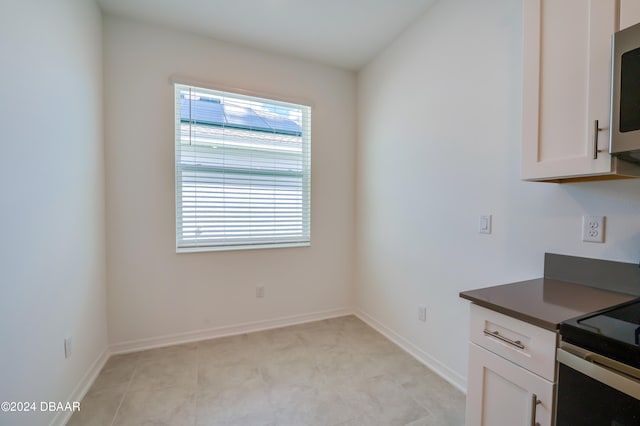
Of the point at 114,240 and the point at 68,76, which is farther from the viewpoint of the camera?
the point at 114,240

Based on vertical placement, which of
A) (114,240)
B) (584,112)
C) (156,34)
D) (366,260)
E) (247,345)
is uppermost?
(156,34)

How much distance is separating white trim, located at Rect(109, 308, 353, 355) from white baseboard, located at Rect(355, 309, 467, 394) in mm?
414

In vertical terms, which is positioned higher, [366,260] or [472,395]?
[366,260]

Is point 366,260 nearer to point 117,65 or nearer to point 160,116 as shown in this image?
point 160,116

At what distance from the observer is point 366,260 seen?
3.09 metres

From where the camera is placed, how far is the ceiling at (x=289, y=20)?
2.13m

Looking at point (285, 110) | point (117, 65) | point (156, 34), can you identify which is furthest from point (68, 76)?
point (285, 110)

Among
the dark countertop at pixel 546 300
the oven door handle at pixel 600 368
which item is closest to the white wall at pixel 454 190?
the dark countertop at pixel 546 300

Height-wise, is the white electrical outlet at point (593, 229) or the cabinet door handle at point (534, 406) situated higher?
the white electrical outlet at point (593, 229)

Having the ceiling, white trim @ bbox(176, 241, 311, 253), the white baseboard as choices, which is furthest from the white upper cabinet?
white trim @ bbox(176, 241, 311, 253)

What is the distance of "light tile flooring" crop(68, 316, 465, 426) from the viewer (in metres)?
1.63

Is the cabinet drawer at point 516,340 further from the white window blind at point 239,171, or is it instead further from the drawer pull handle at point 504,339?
the white window blind at point 239,171

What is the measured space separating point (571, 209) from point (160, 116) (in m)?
3.00

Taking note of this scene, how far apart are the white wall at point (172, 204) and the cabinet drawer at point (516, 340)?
204 cm
